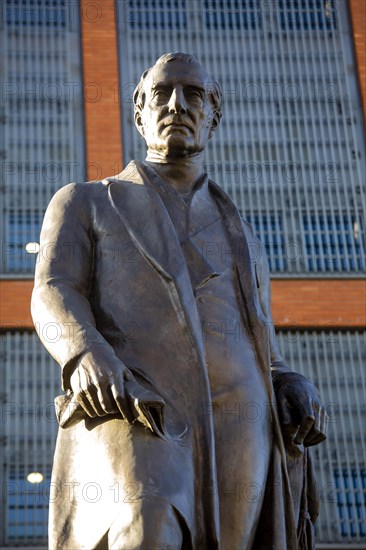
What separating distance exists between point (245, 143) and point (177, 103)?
1272cm

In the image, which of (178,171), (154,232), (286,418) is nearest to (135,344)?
(154,232)

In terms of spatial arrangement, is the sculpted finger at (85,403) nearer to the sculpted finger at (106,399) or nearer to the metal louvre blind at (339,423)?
the sculpted finger at (106,399)

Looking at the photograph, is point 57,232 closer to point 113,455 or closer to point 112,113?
point 113,455

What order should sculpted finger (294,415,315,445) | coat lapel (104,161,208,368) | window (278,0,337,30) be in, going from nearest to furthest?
coat lapel (104,161,208,368) → sculpted finger (294,415,315,445) → window (278,0,337,30)

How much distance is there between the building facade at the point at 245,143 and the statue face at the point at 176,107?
10.5m

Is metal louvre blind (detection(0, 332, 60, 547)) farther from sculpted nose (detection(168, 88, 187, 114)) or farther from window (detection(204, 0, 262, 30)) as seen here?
sculpted nose (detection(168, 88, 187, 114))

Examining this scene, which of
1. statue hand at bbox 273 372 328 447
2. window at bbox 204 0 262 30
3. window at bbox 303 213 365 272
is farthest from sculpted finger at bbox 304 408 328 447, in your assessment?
window at bbox 204 0 262 30

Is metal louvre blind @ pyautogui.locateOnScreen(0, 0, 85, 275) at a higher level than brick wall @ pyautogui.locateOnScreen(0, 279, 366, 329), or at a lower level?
higher

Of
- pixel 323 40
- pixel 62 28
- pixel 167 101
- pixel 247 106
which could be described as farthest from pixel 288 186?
pixel 167 101

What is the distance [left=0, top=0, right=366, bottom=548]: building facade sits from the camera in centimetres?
1567

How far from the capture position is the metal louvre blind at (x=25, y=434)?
14.4m

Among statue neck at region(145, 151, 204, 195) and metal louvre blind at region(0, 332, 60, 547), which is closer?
statue neck at region(145, 151, 204, 195)

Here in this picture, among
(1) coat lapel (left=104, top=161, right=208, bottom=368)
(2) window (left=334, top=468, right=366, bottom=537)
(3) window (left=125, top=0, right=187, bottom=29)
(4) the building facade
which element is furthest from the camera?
(3) window (left=125, top=0, right=187, bottom=29)

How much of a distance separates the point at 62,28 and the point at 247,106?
8.91ft
